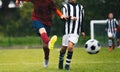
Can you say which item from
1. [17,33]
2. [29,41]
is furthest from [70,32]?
[17,33]

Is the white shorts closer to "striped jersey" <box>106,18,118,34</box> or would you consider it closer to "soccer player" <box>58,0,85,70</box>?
"soccer player" <box>58,0,85,70</box>

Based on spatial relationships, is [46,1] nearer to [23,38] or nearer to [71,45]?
[71,45]

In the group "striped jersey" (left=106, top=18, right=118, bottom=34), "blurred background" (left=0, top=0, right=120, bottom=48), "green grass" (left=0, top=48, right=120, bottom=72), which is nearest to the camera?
"green grass" (left=0, top=48, right=120, bottom=72)

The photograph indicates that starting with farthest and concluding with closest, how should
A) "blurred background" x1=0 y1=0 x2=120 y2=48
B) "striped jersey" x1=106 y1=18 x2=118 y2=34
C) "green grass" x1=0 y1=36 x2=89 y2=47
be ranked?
"green grass" x1=0 y1=36 x2=89 y2=47
"blurred background" x1=0 y1=0 x2=120 y2=48
"striped jersey" x1=106 y1=18 x2=118 y2=34

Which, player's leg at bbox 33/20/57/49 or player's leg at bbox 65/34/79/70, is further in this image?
player's leg at bbox 65/34/79/70

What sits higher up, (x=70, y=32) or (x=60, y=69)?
(x=70, y=32)

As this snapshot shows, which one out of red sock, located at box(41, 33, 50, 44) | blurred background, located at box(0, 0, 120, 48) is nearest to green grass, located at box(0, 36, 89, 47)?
blurred background, located at box(0, 0, 120, 48)

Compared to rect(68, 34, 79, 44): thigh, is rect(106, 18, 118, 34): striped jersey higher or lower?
lower

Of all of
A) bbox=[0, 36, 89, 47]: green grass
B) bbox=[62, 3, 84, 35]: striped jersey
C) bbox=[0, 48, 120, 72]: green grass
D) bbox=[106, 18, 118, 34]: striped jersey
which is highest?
bbox=[62, 3, 84, 35]: striped jersey

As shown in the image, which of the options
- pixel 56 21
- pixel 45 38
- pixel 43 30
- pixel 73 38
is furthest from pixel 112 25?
pixel 45 38

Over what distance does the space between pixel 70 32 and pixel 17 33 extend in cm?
2794

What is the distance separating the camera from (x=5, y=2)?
57.3 m

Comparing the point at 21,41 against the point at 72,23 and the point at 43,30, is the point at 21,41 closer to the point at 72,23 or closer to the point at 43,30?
the point at 72,23

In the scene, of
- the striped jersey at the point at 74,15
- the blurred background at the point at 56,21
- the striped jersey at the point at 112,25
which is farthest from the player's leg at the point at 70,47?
the striped jersey at the point at 112,25
